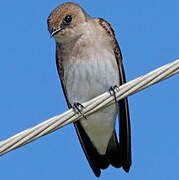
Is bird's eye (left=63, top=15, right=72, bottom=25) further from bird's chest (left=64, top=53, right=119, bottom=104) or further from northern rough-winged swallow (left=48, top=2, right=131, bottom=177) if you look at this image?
bird's chest (left=64, top=53, right=119, bottom=104)

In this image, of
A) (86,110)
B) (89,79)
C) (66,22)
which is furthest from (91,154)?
(86,110)

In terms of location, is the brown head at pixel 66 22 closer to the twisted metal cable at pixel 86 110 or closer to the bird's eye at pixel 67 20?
the bird's eye at pixel 67 20

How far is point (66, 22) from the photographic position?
5629mm

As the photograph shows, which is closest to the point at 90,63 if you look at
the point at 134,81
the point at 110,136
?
the point at 110,136

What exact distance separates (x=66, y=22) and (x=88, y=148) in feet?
5.42

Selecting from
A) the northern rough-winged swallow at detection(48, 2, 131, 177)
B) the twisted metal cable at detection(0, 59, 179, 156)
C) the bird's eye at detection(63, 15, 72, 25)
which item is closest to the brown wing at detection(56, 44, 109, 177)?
the northern rough-winged swallow at detection(48, 2, 131, 177)

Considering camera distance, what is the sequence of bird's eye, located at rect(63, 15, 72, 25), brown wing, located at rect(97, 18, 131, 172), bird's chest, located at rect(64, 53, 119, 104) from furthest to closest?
1. brown wing, located at rect(97, 18, 131, 172)
2. bird's eye, located at rect(63, 15, 72, 25)
3. bird's chest, located at rect(64, 53, 119, 104)

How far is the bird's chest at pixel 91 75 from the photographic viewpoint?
5504mm

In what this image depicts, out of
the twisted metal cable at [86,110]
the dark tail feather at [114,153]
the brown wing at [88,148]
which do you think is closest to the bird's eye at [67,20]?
the brown wing at [88,148]

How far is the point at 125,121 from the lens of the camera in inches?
231

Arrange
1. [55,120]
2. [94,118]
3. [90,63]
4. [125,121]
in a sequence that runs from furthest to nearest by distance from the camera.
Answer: [94,118], [125,121], [90,63], [55,120]

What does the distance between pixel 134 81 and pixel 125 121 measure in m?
2.13

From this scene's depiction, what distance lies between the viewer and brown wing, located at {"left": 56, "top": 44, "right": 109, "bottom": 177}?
19.5 ft

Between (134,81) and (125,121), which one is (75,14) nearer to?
(125,121)
